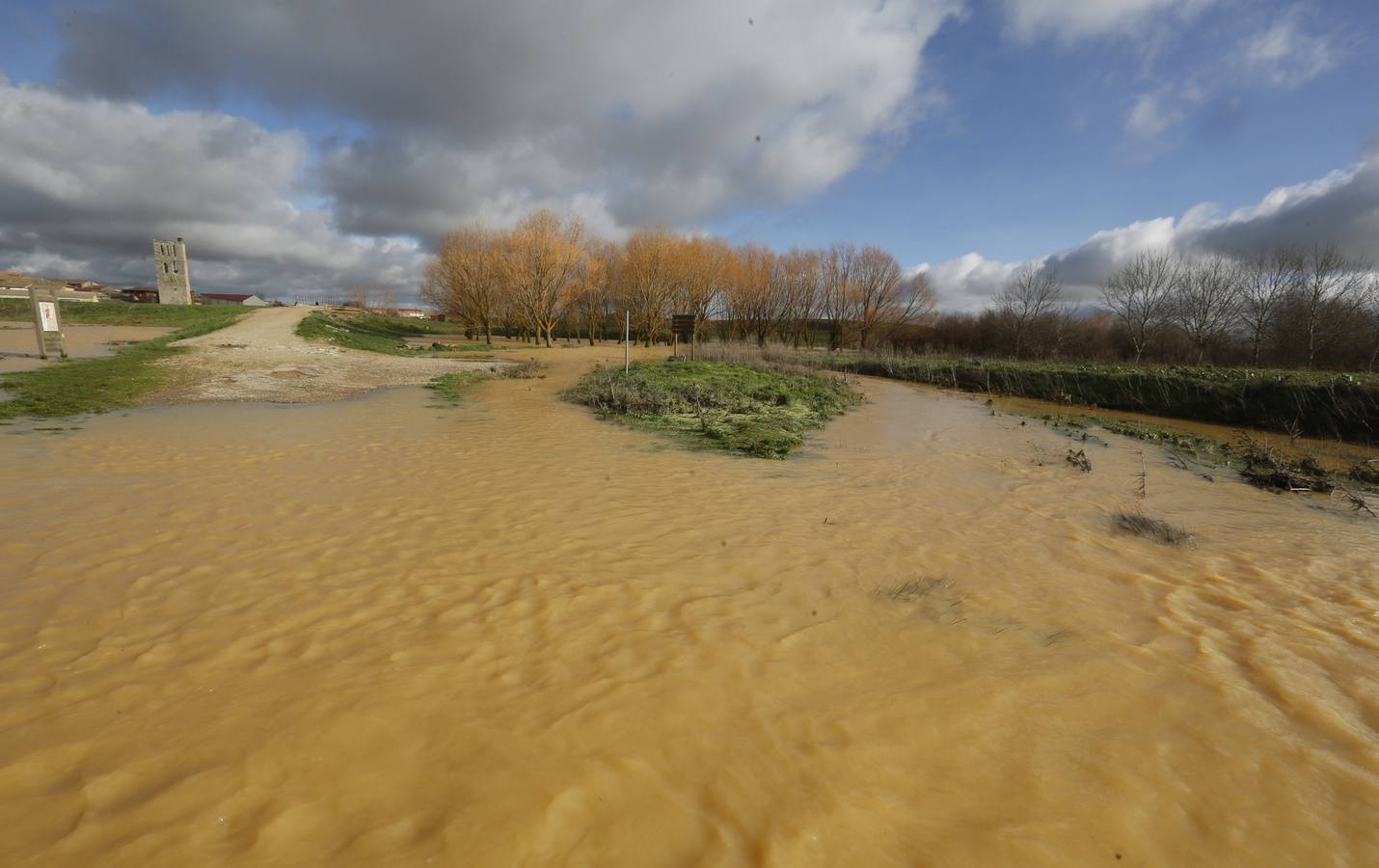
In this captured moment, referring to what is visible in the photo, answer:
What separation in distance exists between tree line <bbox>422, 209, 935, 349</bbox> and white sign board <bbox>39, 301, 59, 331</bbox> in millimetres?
24136

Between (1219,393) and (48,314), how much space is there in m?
38.3

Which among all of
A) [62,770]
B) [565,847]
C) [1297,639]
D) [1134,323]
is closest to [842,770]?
[565,847]

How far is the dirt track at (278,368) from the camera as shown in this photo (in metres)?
14.4

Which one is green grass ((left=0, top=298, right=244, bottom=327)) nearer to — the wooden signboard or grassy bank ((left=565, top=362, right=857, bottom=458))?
the wooden signboard

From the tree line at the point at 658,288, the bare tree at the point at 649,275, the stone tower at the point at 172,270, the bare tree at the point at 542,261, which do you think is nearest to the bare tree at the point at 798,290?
the tree line at the point at 658,288

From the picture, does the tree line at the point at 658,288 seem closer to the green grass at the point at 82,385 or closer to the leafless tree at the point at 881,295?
the leafless tree at the point at 881,295

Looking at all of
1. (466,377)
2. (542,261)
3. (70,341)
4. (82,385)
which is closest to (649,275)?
(542,261)

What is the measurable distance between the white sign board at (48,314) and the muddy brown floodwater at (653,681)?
16.2m

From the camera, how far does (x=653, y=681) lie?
327 centimetres

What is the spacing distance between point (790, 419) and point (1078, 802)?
10644 mm

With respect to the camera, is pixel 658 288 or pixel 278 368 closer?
pixel 278 368

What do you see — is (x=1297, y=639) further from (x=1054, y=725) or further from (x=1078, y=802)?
(x=1078, y=802)

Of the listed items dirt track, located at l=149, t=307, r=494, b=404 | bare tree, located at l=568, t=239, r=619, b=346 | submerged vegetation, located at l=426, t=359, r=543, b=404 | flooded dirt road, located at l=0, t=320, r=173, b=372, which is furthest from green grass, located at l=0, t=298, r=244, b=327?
submerged vegetation, located at l=426, t=359, r=543, b=404

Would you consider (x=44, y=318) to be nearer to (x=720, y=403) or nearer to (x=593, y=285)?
(x=720, y=403)
